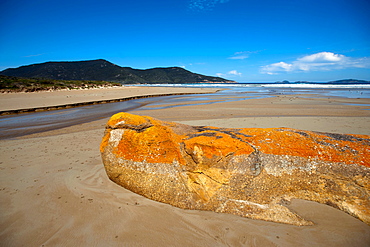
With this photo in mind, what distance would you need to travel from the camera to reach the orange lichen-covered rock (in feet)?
9.61

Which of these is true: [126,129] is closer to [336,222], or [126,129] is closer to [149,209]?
[149,209]

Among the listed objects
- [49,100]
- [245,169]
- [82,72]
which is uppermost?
[82,72]

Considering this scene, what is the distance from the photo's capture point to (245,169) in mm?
3256

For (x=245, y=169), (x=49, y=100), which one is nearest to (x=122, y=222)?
(x=245, y=169)

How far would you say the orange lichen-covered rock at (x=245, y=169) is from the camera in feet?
9.61

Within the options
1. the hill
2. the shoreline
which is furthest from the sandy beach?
the hill

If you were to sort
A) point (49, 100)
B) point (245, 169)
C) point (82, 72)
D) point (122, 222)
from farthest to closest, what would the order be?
point (82, 72) < point (49, 100) < point (245, 169) < point (122, 222)

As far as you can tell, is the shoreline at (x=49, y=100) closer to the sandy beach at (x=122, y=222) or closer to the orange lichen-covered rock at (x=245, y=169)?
the sandy beach at (x=122, y=222)

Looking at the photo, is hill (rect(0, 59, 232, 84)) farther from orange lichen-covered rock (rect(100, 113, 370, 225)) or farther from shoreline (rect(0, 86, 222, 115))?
orange lichen-covered rock (rect(100, 113, 370, 225))

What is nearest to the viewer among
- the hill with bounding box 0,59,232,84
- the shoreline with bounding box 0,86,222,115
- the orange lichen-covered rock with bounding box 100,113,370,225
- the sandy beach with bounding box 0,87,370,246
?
the sandy beach with bounding box 0,87,370,246

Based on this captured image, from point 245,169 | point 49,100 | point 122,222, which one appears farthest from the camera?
point 49,100

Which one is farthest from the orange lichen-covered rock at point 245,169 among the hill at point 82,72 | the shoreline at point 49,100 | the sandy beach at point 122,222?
the hill at point 82,72

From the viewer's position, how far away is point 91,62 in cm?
17275

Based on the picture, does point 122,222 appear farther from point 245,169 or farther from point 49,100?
point 49,100
